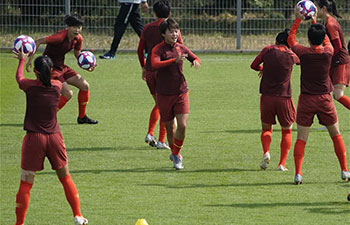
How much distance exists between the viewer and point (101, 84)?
17.6 metres

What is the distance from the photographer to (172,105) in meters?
10.4

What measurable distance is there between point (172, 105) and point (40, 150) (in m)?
2.80

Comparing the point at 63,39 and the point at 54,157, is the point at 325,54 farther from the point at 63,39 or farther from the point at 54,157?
the point at 63,39

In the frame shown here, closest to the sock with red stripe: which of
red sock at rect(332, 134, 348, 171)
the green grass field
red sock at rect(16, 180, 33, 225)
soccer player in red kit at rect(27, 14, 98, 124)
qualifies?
soccer player in red kit at rect(27, 14, 98, 124)

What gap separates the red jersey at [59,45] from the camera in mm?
12133

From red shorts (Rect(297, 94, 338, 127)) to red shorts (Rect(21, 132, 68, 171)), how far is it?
2905 mm

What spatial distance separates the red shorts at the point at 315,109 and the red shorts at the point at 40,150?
2905 millimetres

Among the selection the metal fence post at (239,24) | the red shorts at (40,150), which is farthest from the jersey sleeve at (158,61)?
the metal fence post at (239,24)

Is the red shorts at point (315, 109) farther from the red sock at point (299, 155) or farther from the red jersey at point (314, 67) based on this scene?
the red sock at point (299, 155)

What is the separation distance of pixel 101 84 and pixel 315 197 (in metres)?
9.28

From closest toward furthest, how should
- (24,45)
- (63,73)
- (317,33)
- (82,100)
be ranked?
(24,45) → (317,33) → (63,73) → (82,100)

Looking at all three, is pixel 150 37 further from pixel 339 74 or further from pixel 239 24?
pixel 239 24

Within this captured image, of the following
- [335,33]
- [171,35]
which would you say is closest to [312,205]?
[171,35]

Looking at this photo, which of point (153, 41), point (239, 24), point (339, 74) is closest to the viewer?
point (153, 41)
